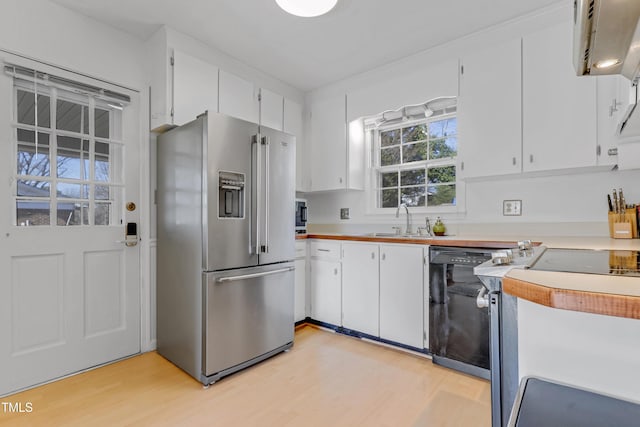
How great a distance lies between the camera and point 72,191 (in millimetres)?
2227

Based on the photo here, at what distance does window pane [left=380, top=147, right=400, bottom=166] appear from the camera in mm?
3299

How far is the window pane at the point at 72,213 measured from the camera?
2170mm

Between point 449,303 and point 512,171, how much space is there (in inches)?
41.3

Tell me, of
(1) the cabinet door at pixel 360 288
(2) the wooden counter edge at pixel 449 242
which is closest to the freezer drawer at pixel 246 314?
(1) the cabinet door at pixel 360 288

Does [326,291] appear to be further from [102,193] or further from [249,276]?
[102,193]

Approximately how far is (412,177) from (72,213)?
284 cm

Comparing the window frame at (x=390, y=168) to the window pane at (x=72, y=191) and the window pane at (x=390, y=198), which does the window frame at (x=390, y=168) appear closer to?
the window pane at (x=390, y=198)

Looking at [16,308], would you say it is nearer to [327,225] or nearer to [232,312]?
[232,312]

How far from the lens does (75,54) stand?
2234 millimetres

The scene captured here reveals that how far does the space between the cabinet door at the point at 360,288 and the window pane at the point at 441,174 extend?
94cm

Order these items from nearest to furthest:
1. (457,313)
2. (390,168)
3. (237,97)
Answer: (457,313) → (237,97) → (390,168)

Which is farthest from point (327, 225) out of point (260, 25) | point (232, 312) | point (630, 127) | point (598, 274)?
point (598, 274)

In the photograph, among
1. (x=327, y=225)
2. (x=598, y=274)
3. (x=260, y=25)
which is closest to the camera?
(x=598, y=274)

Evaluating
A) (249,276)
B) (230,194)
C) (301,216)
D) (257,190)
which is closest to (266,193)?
(257,190)
